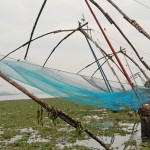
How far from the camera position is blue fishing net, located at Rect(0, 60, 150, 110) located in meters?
7.62

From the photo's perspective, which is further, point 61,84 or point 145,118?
point 145,118

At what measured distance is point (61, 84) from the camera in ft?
26.1

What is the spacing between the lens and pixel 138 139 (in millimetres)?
9305

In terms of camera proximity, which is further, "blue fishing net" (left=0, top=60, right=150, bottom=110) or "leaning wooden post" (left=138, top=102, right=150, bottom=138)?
"leaning wooden post" (left=138, top=102, right=150, bottom=138)

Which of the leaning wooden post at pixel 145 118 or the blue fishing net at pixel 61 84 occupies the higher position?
the blue fishing net at pixel 61 84

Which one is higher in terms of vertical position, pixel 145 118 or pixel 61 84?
pixel 61 84

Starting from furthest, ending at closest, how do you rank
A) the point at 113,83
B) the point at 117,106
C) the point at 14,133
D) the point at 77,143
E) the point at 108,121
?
the point at 108,121 → the point at 113,83 → the point at 14,133 → the point at 117,106 → the point at 77,143

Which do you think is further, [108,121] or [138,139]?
[108,121]

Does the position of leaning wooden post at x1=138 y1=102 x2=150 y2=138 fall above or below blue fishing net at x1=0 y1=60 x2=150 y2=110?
below

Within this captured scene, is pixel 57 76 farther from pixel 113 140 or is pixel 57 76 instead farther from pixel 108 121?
pixel 108 121

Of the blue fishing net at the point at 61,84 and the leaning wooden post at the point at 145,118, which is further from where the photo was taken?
the leaning wooden post at the point at 145,118

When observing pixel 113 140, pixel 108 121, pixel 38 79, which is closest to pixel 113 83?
pixel 108 121

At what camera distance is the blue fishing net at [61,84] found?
25.0ft

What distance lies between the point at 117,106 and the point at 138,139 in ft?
4.05
